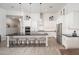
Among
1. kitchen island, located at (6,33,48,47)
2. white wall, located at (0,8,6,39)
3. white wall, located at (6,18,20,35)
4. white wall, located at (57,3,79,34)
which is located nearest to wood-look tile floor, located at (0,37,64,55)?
kitchen island, located at (6,33,48,47)

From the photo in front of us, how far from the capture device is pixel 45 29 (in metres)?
5.37

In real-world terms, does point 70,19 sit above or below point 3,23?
above

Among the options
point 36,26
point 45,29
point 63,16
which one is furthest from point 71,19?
Result: point 36,26

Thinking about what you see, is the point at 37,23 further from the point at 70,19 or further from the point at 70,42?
the point at 70,42

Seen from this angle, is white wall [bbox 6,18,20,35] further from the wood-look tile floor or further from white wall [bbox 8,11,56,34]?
the wood-look tile floor

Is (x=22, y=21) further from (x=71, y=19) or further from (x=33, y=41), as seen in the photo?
(x=71, y=19)

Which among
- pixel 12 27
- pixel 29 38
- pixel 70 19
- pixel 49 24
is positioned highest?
pixel 70 19

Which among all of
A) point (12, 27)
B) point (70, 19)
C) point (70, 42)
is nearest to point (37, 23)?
point (12, 27)

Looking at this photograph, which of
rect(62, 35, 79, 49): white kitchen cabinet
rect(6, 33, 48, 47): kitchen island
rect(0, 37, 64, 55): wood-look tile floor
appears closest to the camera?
rect(0, 37, 64, 55): wood-look tile floor

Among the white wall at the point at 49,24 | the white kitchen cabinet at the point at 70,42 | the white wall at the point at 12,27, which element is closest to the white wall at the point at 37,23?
the white wall at the point at 49,24

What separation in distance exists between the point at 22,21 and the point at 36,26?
2.16 feet

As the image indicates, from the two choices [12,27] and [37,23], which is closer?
[12,27]

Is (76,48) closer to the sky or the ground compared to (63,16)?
closer to the ground

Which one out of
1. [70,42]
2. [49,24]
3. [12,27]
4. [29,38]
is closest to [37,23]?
[49,24]
